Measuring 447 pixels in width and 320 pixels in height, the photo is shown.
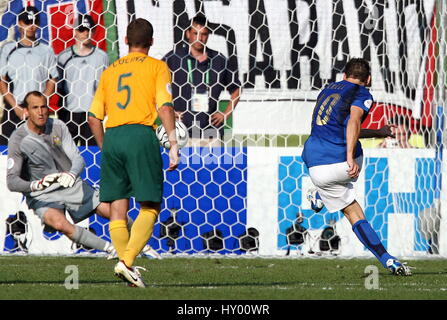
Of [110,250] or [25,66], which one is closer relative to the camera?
[110,250]

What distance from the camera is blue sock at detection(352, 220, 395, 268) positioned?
775 cm

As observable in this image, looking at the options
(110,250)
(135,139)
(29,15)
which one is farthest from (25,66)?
(135,139)

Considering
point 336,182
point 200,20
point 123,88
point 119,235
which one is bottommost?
point 119,235

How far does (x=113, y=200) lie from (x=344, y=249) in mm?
4392

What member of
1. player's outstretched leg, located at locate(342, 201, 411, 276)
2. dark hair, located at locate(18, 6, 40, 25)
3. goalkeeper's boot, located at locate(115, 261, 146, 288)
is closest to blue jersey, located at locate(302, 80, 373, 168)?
player's outstretched leg, located at locate(342, 201, 411, 276)

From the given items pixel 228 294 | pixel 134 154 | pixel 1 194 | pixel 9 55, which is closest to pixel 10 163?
pixel 1 194

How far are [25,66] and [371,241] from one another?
449cm

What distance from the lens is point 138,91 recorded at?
258 inches

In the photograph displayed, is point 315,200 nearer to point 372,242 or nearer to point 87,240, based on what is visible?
point 372,242

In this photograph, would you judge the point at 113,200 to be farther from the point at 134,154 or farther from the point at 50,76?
the point at 50,76

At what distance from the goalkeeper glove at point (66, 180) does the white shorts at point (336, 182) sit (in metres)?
2.41

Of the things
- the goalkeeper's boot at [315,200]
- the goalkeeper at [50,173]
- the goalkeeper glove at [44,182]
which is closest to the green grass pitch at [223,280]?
the goalkeeper at [50,173]

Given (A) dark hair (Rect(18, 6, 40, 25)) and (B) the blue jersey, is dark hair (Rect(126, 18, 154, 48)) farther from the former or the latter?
(A) dark hair (Rect(18, 6, 40, 25))

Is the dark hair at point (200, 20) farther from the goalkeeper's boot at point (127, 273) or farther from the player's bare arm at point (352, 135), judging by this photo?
the goalkeeper's boot at point (127, 273)
